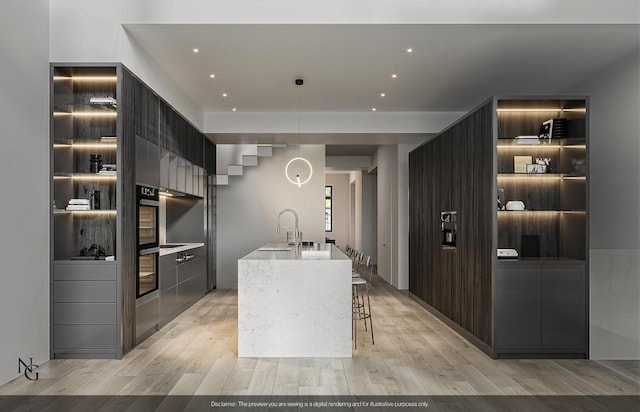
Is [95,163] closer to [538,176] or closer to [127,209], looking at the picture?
[127,209]

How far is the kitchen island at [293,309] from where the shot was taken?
4.50 m

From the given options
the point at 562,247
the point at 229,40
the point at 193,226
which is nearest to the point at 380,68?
the point at 229,40

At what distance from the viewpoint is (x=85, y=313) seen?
446 cm

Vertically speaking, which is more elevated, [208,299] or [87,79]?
[87,79]

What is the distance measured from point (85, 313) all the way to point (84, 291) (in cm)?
20

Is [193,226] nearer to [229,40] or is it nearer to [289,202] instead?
[289,202]

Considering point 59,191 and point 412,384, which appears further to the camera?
point 59,191

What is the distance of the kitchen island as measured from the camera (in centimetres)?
450

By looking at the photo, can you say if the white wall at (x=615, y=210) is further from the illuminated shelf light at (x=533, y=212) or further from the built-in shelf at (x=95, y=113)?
the built-in shelf at (x=95, y=113)

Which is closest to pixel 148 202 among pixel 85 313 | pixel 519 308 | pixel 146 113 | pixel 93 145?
pixel 93 145

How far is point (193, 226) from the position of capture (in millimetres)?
8070

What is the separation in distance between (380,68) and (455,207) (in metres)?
1.83

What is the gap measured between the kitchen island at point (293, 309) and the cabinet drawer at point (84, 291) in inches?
46.8

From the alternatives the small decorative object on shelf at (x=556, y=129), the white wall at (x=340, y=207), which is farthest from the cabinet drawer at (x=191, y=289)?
the white wall at (x=340, y=207)
